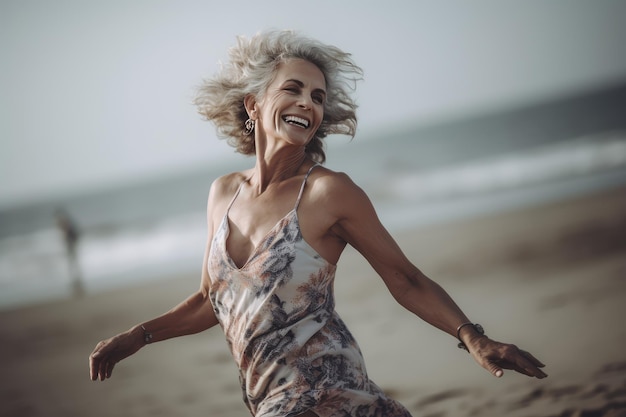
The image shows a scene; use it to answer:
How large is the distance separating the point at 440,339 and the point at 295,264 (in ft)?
13.8

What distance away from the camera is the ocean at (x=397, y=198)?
45.1 ft

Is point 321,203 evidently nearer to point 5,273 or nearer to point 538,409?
point 538,409

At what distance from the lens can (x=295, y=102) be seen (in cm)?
226

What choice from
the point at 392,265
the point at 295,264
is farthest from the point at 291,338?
the point at 392,265

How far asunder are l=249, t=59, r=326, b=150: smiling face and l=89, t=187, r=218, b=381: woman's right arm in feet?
1.43

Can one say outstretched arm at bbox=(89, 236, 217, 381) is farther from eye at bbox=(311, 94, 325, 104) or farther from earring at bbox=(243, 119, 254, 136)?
eye at bbox=(311, 94, 325, 104)

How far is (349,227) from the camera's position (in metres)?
2.17

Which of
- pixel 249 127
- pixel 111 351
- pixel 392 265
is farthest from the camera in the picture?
pixel 249 127

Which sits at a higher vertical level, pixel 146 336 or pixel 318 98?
pixel 318 98

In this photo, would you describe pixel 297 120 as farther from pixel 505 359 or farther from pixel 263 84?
pixel 505 359

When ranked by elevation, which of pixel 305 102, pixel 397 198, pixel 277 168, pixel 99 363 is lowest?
pixel 99 363

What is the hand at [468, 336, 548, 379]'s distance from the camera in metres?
1.88

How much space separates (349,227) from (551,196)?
12168 millimetres

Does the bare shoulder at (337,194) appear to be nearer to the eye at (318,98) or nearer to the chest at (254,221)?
the chest at (254,221)
